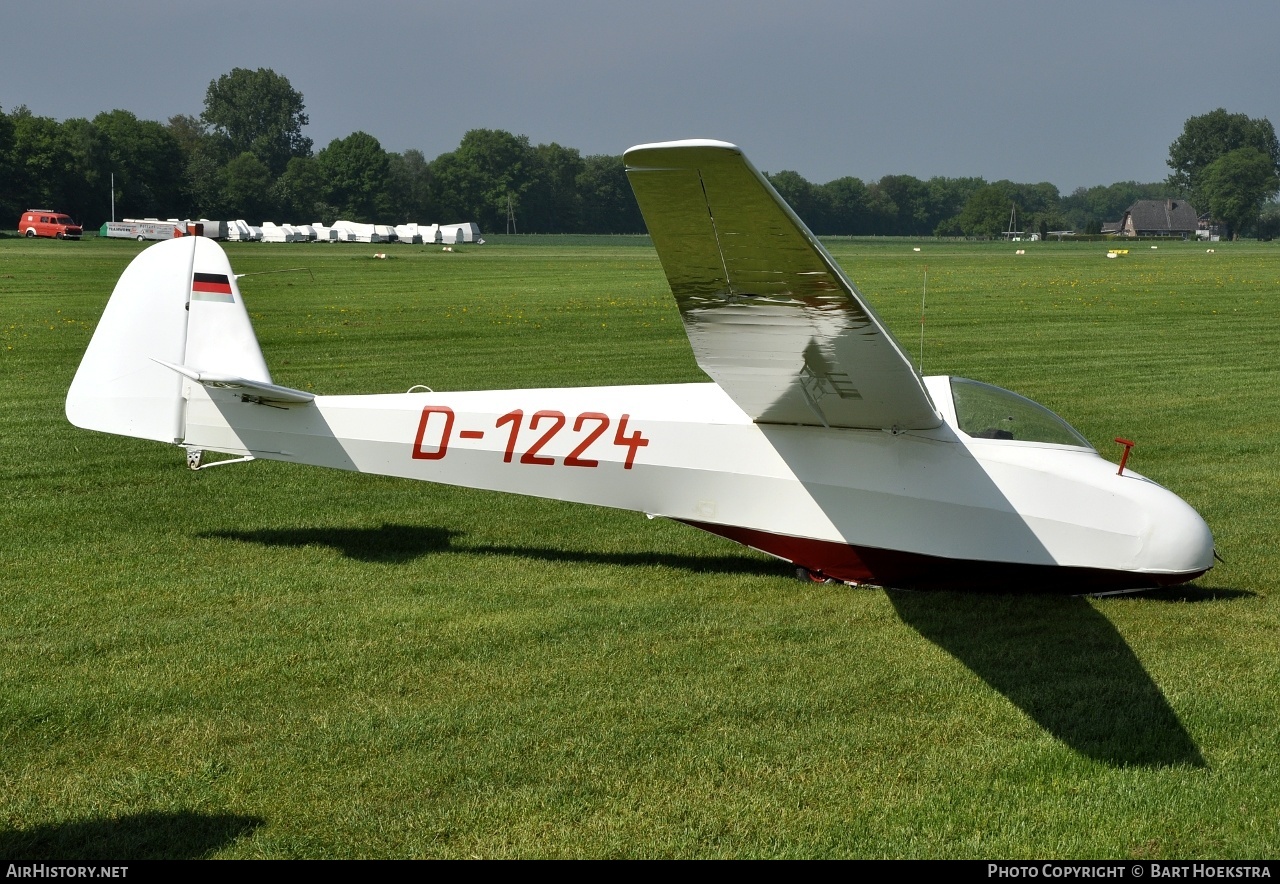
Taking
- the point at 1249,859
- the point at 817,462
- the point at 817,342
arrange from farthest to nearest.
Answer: the point at 817,462 < the point at 817,342 < the point at 1249,859

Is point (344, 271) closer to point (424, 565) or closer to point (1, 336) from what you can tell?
point (1, 336)

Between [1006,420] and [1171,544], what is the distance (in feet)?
3.97

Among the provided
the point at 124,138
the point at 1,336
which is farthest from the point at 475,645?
the point at 124,138

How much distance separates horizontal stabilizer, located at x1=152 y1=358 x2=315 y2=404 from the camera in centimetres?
766

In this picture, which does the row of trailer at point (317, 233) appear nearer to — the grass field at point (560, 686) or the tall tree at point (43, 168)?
the tall tree at point (43, 168)

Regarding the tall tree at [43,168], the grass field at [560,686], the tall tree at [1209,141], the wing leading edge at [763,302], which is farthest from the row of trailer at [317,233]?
the tall tree at [1209,141]

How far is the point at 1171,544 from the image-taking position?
6934 mm

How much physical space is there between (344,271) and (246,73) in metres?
152

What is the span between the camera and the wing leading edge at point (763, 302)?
4125 millimetres

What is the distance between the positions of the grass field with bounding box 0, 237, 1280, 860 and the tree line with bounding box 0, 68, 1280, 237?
7710 centimetres

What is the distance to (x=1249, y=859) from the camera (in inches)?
172

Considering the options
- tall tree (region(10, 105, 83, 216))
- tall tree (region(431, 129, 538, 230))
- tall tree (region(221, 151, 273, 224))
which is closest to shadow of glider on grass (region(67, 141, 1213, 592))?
tall tree (region(10, 105, 83, 216))

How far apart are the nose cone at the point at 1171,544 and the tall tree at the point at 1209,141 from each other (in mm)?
202135

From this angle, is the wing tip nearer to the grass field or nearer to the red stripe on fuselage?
the grass field
